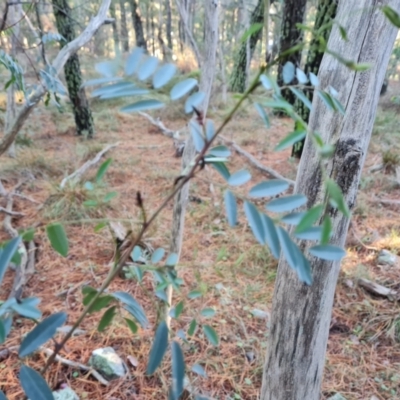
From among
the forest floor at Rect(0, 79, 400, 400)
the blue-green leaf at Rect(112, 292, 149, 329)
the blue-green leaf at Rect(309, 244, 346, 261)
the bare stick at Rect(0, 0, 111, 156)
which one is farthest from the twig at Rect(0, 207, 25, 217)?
the blue-green leaf at Rect(309, 244, 346, 261)

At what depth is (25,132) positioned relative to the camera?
15.3 ft

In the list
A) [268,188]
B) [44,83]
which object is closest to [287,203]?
[268,188]

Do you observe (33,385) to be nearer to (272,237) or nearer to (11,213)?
(272,237)

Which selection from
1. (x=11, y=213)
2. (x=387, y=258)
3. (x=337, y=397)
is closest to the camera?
(x=337, y=397)

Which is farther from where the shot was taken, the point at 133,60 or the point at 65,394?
the point at 65,394

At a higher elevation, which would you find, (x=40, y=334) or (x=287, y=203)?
(x=287, y=203)

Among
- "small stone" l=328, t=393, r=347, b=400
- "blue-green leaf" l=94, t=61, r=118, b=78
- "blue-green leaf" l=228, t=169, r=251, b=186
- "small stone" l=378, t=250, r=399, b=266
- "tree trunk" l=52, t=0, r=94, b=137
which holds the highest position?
"blue-green leaf" l=94, t=61, r=118, b=78

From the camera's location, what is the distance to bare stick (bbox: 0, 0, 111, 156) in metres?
1.78

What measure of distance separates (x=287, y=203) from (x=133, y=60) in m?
0.25

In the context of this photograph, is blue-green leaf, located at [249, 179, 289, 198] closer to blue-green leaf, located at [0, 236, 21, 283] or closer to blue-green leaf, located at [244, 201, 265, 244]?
blue-green leaf, located at [244, 201, 265, 244]

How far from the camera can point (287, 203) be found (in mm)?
385

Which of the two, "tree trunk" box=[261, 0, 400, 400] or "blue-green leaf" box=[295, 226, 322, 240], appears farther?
"tree trunk" box=[261, 0, 400, 400]

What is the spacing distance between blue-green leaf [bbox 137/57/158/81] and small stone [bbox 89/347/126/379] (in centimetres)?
138

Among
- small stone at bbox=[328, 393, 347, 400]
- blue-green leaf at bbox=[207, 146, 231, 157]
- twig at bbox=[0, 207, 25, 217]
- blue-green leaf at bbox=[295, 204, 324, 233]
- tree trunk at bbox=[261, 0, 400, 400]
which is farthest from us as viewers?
twig at bbox=[0, 207, 25, 217]
